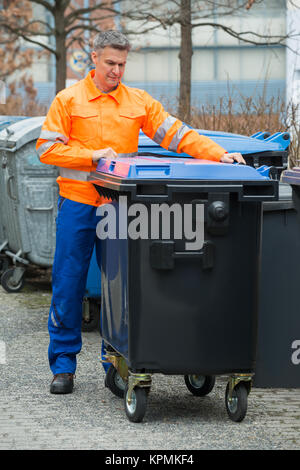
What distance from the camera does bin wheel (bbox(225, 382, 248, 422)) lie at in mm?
4652

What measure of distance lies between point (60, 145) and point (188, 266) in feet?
3.27

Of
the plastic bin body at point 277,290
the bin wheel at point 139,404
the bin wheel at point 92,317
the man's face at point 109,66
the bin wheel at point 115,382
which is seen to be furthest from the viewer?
the bin wheel at point 92,317

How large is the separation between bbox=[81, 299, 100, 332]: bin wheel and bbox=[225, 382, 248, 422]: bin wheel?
245 cm

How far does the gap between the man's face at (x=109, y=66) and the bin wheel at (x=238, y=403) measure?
1671 mm

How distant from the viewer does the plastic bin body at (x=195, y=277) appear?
4449 millimetres

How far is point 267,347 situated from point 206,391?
0.49m

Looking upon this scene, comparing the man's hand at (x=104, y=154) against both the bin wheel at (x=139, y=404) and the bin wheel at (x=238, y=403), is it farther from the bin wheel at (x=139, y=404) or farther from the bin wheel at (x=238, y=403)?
the bin wheel at (x=238, y=403)

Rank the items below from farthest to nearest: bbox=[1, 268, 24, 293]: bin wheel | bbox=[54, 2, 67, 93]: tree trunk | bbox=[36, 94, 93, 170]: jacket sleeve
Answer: bbox=[54, 2, 67, 93]: tree trunk → bbox=[1, 268, 24, 293]: bin wheel → bbox=[36, 94, 93, 170]: jacket sleeve

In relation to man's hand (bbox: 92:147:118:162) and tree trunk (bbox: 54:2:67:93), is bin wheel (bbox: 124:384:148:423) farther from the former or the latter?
tree trunk (bbox: 54:2:67:93)

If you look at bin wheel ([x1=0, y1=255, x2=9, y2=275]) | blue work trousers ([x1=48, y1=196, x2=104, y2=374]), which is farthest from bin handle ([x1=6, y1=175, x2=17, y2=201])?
blue work trousers ([x1=48, y1=196, x2=104, y2=374])

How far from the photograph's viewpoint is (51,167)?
818 centimetres

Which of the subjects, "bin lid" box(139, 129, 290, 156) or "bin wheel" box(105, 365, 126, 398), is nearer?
"bin wheel" box(105, 365, 126, 398)

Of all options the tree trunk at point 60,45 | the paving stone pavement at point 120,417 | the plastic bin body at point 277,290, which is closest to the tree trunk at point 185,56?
the tree trunk at point 60,45

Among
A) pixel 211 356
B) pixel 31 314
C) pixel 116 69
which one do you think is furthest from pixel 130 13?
pixel 211 356
